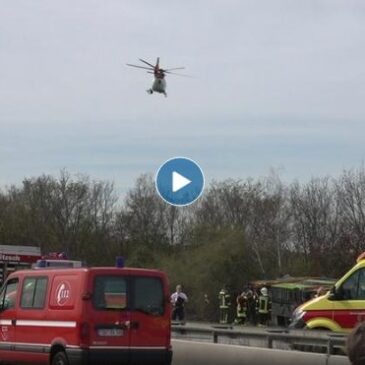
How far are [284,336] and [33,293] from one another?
4138mm

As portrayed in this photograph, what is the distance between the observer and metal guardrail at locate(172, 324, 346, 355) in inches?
547

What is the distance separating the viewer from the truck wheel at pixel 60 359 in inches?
544

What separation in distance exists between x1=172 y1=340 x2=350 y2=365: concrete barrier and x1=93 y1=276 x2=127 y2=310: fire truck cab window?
7.79 feet

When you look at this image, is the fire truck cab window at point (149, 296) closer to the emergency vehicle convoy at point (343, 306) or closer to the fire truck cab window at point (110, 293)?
the fire truck cab window at point (110, 293)

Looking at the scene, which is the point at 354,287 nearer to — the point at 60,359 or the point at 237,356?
the point at 237,356

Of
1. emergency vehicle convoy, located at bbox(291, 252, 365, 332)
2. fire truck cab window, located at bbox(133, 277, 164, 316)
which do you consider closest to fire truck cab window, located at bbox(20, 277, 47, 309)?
fire truck cab window, located at bbox(133, 277, 164, 316)

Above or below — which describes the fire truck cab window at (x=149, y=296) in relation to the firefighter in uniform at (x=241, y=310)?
below

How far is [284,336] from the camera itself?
49.0 feet

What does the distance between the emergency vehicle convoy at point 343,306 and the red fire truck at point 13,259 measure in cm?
1702

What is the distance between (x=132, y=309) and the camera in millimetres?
14133

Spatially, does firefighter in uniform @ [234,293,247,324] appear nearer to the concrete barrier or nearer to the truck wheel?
the concrete barrier

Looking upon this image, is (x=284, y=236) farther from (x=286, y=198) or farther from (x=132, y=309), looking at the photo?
(x=132, y=309)

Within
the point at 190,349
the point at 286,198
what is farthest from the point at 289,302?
the point at 286,198

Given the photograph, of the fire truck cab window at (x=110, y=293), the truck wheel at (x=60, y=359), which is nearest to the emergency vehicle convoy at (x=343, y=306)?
the fire truck cab window at (x=110, y=293)
